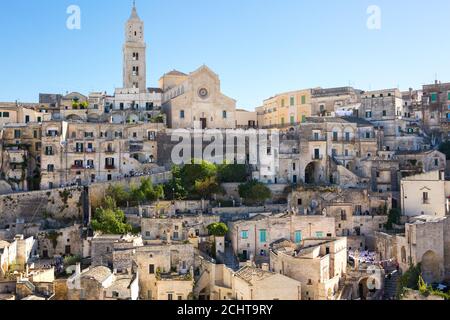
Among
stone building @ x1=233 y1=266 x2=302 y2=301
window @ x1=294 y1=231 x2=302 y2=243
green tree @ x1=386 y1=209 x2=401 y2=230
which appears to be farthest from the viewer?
green tree @ x1=386 y1=209 x2=401 y2=230

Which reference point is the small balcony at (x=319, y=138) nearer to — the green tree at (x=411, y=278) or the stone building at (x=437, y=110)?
the stone building at (x=437, y=110)

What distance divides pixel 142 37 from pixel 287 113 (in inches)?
636

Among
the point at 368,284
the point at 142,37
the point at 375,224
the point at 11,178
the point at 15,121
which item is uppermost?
the point at 142,37

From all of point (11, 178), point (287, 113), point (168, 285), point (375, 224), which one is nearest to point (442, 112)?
point (287, 113)

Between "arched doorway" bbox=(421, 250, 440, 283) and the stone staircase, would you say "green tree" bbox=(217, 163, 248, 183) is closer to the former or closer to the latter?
the stone staircase

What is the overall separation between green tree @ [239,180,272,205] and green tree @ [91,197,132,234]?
8.48 metres

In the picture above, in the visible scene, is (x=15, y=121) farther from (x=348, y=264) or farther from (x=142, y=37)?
(x=348, y=264)

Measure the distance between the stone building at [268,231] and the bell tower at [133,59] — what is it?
85.8 ft

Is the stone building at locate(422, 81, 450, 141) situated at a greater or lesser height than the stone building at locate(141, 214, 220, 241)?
greater

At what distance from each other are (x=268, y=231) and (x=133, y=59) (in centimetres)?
2893

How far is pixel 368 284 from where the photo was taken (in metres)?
30.5

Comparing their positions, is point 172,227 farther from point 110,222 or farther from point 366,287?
point 366,287

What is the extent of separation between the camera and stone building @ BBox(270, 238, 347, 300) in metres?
28.2

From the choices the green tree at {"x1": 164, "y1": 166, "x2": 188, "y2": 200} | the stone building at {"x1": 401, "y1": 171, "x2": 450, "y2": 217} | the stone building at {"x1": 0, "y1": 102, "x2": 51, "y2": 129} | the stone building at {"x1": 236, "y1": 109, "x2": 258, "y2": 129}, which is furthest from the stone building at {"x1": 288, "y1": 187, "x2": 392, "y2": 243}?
the stone building at {"x1": 0, "y1": 102, "x2": 51, "y2": 129}
